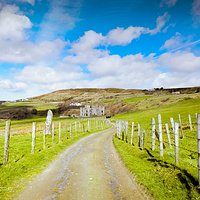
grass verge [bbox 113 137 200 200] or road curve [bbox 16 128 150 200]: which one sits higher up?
grass verge [bbox 113 137 200 200]

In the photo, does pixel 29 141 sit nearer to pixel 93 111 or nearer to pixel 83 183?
pixel 83 183

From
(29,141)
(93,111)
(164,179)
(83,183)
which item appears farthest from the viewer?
(93,111)

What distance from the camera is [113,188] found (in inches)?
483

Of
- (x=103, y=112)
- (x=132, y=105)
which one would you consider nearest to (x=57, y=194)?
(x=132, y=105)

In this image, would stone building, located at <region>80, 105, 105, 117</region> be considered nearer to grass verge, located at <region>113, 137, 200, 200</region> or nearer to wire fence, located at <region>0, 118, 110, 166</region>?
wire fence, located at <region>0, 118, 110, 166</region>

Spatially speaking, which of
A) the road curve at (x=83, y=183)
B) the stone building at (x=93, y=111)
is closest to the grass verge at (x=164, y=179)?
the road curve at (x=83, y=183)

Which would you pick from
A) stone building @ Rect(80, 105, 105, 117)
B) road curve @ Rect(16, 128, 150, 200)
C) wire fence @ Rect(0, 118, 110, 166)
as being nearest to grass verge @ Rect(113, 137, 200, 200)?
road curve @ Rect(16, 128, 150, 200)

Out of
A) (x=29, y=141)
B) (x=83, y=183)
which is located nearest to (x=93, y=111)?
(x=29, y=141)

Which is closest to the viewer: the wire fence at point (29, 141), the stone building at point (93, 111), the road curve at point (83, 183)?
the road curve at point (83, 183)

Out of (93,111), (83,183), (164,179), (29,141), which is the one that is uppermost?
(93,111)

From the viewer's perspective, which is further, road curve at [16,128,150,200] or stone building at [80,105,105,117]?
stone building at [80,105,105,117]

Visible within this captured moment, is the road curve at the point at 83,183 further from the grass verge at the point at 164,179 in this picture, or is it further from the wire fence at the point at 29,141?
the wire fence at the point at 29,141

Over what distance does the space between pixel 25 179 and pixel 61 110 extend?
16769cm

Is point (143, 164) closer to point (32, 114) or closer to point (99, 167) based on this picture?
point (99, 167)
